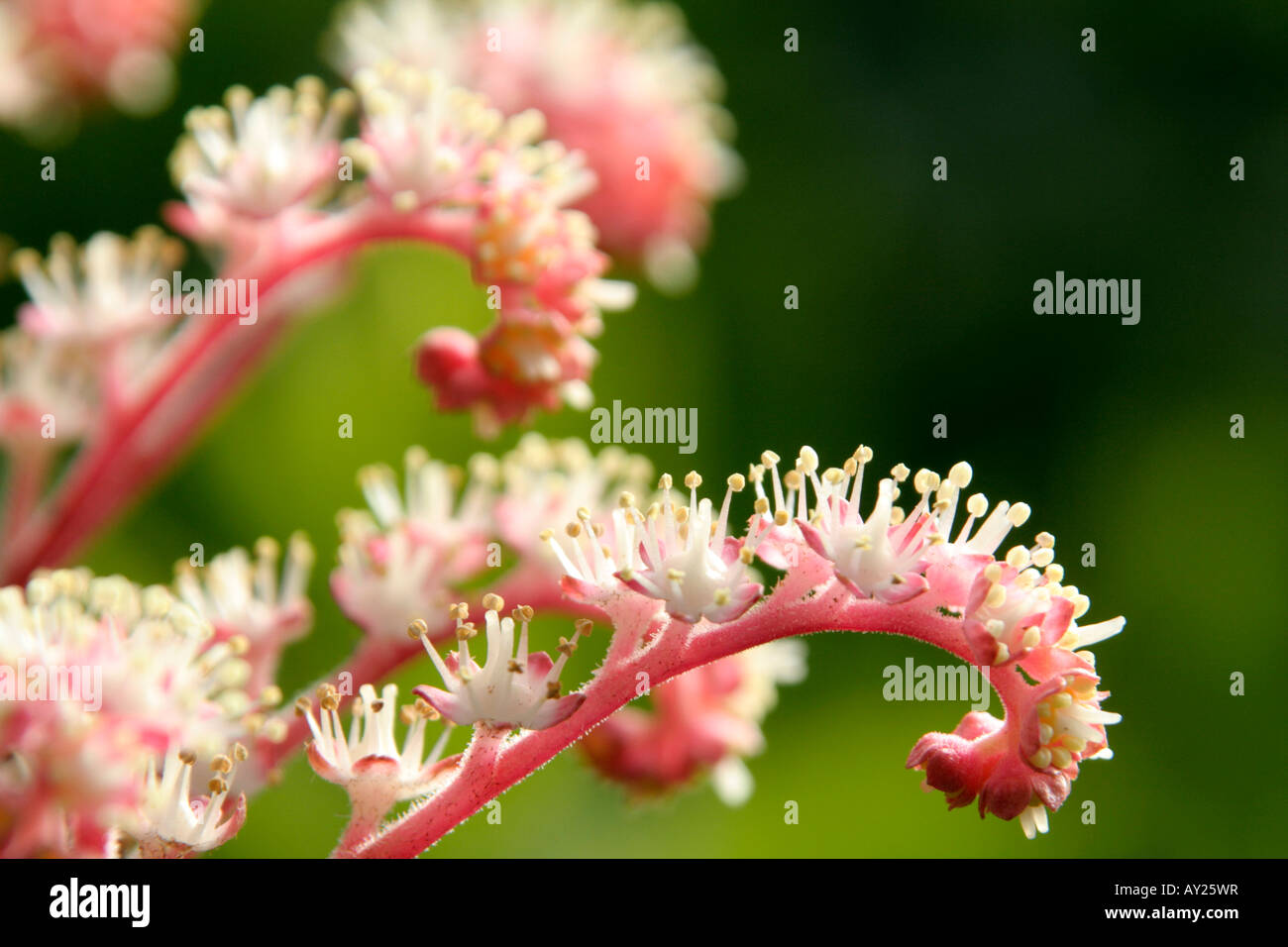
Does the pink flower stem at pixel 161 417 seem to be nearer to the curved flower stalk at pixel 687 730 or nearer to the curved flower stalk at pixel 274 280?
the curved flower stalk at pixel 274 280

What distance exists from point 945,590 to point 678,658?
200mm

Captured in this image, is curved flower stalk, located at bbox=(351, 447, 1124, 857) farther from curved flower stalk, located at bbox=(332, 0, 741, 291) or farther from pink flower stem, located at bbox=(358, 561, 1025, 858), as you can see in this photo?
curved flower stalk, located at bbox=(332, 0, 741, 291)

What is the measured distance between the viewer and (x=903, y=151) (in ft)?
9.29

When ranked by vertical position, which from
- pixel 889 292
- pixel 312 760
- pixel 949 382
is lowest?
pixel 312 760

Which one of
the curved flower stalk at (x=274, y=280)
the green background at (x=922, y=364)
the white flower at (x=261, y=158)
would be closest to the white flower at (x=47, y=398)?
the curved flower stalk at (x=274, y=280)

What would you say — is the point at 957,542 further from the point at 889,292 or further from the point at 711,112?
the point at 889,292

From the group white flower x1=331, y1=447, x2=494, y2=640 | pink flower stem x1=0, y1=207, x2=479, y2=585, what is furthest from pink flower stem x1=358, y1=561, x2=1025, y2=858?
pink flower stem x1=0, y1=207, x2=479, y2=585

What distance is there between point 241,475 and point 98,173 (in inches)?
22.2

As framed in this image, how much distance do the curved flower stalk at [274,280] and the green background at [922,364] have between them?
1.30ft

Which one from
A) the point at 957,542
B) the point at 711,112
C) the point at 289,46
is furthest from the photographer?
the point at 289,46

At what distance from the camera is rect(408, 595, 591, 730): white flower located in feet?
3.67

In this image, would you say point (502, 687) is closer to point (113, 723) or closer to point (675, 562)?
point (675, 562)
